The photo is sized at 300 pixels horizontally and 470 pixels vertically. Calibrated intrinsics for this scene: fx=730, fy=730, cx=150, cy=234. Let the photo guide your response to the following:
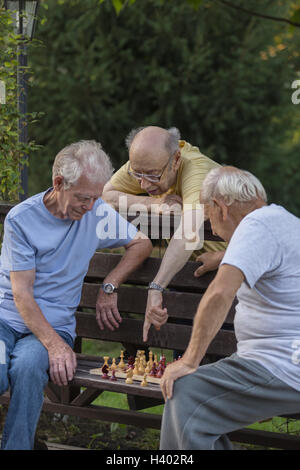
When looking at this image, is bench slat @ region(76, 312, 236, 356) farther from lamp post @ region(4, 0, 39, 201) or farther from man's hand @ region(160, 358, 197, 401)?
lamp post @ region(4, 0, 39, 201)

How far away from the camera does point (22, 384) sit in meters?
3.20

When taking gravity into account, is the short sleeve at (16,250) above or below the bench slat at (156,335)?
above

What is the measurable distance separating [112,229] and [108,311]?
44cm

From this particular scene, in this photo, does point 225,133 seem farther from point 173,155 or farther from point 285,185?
point 173,155

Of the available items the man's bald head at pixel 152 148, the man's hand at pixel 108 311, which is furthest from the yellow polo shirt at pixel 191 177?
the man's hand at pixel 108 311

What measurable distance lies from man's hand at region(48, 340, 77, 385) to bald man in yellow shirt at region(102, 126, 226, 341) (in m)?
0.47

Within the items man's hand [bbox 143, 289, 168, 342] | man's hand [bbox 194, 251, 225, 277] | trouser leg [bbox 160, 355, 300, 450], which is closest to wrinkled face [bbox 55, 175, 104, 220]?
man's hand [bbox 143, 289, 168, 342]

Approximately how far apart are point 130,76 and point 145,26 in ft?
2.40

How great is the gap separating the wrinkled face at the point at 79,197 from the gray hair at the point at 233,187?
0.67 metres

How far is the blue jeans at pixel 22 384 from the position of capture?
3.14 m

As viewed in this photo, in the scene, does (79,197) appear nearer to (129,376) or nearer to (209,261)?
(209,261)

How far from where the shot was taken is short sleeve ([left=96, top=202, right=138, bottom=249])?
3.68 metres

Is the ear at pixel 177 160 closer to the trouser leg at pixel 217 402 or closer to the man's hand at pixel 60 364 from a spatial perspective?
the man's hand at pixel 60 364

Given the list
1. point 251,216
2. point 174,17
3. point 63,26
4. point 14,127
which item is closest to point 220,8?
point 174,17
